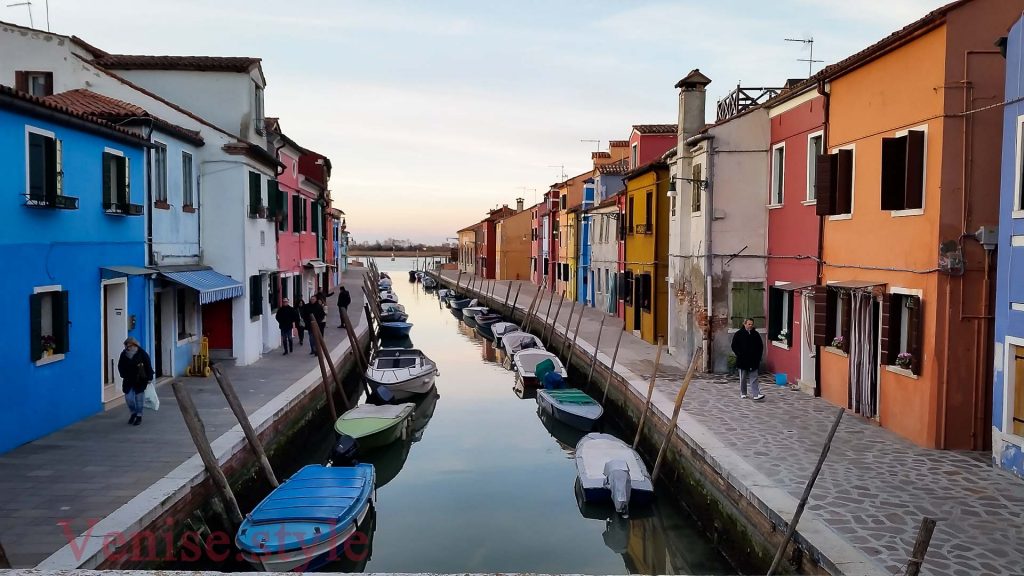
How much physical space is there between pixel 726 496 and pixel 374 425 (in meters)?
7.79

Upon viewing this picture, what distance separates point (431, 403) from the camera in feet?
73.0

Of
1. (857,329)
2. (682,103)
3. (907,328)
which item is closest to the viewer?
(907,328)

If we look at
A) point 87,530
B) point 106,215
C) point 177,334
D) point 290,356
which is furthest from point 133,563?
point 290,356

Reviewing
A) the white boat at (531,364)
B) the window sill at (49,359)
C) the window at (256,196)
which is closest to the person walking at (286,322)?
the window at (256,196)

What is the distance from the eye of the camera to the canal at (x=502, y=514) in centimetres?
1093

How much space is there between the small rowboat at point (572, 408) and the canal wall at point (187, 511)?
6.02 meters

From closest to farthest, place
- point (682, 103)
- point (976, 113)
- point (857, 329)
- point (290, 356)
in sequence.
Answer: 1. point (976, 113)
2. point (857, 329)
3. point (682, 103)
4. point (290, 356)

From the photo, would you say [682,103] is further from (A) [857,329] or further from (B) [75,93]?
(B) [75,93]

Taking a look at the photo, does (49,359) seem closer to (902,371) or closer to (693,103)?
(902,371)

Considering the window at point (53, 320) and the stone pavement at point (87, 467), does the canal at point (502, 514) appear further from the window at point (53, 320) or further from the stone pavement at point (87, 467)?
the window at point (53, 320)

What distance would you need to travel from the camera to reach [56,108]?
1191 centimetres

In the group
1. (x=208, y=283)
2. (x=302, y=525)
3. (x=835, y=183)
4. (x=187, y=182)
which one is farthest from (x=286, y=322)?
(x=835, y=183)

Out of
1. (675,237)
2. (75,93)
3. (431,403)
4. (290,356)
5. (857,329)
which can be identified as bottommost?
(431,403)

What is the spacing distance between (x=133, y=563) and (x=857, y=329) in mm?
12040
